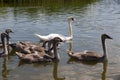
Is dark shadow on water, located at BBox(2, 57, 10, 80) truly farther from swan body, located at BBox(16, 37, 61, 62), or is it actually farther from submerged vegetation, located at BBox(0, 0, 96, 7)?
submerged vegetation, located at BBox(0, 0, 96, 7)

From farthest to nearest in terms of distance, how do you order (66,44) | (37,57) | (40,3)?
(40,3) < (66,44) < (37,57)

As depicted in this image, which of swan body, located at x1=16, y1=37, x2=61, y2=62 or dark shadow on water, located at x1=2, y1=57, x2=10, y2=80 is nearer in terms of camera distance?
dark shadow on water, located at x1=2, y1=57, x2=10, y2=80

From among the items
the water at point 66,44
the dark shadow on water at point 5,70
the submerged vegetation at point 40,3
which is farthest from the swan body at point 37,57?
the submerged vegetation at point 40,3

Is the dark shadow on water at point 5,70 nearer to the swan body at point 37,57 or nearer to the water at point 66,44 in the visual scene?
the water at point 66,44

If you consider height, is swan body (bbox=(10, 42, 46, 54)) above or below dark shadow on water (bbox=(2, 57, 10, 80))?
above

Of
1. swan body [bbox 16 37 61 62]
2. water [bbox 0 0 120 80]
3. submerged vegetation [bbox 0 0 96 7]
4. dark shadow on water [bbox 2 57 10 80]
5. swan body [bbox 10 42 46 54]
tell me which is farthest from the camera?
submerged vegetation [bbox 0 0 96 7]

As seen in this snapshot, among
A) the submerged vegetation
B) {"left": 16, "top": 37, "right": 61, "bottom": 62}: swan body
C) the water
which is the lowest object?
the submerged vegetation

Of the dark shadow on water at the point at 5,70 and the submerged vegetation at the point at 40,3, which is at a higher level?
the dark shadow on water at the point at 5,70

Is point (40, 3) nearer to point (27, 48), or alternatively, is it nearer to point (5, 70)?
point (27, 48)

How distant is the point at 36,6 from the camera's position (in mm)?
33312

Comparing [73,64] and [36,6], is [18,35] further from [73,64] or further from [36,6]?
[36,6]

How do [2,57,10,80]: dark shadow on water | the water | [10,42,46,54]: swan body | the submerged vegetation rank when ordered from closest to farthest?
[2,57,10,80]: dark shadow on water < the water < [10,42,46,54]: swan body < the submerged vegetation

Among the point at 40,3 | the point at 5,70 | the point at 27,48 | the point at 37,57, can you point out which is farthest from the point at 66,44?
the point at 40,3

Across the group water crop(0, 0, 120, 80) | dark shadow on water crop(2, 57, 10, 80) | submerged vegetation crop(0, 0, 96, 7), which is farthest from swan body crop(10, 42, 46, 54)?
submerged vegetation crop(0, 0, 96, 7)
